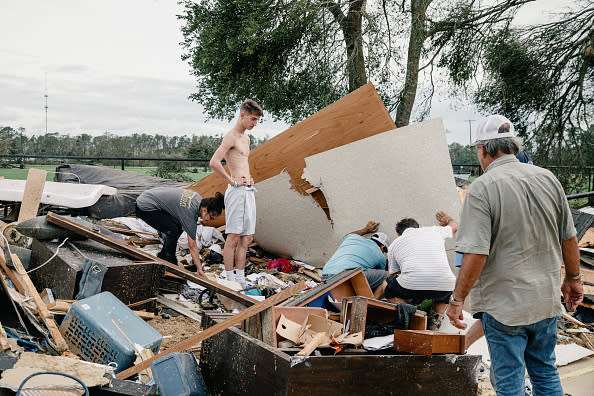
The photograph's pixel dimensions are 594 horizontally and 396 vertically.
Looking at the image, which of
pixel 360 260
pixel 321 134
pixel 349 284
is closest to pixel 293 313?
pixel 349 284

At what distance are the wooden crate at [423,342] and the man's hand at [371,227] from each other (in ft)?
9.64

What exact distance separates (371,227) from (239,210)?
5.30ft

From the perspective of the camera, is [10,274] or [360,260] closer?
[10,274]

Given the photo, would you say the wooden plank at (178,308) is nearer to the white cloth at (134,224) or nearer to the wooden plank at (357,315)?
the wooden plank at (357,315)

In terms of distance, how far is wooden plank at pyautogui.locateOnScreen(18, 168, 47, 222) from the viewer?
5660mm

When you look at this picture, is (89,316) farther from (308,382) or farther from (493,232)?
(493,232)

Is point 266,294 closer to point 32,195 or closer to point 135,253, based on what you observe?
point 135,253

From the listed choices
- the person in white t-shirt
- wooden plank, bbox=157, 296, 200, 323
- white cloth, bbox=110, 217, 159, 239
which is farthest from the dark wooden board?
white cloth, bbox=110, 217, 159, 239

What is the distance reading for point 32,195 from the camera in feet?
18.9

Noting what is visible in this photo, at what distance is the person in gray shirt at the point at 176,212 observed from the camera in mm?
4789

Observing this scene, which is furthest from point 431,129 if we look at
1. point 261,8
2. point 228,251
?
point 261,8

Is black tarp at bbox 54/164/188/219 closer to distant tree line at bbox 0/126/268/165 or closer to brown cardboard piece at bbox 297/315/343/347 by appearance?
brown cardboard piece at bbox 297/315/343/347

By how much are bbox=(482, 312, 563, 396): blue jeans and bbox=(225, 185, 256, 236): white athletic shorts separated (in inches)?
127

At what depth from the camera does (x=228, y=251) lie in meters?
5.11
